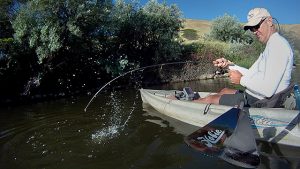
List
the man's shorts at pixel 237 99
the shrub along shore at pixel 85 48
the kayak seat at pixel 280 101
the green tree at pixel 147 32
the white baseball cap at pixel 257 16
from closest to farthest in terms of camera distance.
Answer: the white baseball cap at pixel 257 16, the kayak seat at pixel 280 101, the man's shorts at pixel 237 99, the shrub along shore at pixel 85 48, the green tree at pixel 147 32

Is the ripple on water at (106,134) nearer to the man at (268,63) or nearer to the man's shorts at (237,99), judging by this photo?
the man's shorts at (237,99)

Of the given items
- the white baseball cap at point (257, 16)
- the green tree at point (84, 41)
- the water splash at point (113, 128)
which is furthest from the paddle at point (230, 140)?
the green tree at point (84, 41)

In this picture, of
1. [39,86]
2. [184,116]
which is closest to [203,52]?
[39,86]

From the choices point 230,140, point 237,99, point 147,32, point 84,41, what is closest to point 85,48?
point 84,41

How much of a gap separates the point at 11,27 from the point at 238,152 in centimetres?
1850

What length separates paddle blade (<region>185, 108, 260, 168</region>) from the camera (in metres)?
5.77

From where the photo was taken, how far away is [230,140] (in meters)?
6.13

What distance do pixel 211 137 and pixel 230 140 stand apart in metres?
0.38

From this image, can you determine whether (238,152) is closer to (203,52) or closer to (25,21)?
(25,21)

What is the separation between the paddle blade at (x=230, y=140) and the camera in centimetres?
577

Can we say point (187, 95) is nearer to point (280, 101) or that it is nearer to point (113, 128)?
point (113, 128)

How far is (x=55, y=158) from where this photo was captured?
26.3 ft

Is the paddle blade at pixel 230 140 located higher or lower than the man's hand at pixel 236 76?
lower

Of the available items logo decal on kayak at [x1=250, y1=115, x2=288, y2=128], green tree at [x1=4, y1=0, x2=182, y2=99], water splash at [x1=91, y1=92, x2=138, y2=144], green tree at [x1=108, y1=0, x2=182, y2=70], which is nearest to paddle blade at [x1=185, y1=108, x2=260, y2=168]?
logo decal on kayak at [x1=250, y1=115, x2=288, y2=128]
